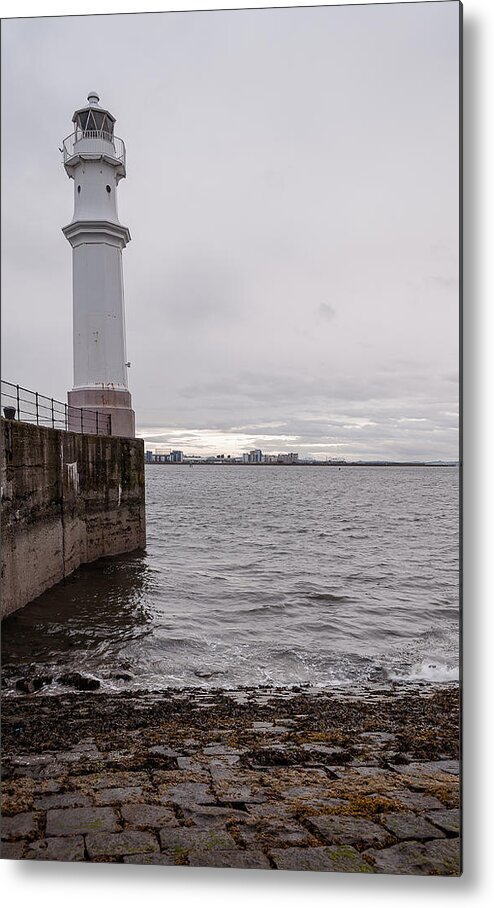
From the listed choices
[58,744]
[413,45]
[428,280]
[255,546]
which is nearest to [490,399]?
[428,280]

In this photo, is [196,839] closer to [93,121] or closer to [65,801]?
[65,801]

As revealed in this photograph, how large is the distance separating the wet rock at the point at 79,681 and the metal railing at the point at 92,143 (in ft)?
10.8

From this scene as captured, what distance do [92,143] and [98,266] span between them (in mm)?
3141

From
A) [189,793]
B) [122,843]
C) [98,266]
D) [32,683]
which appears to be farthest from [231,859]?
[98,266]

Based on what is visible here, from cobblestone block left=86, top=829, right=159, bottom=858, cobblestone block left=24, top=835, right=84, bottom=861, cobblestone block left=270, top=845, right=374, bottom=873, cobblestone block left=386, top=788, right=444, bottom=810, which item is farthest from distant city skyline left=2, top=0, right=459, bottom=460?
cobblestone block left=24, top=835, right=84, bottom=861

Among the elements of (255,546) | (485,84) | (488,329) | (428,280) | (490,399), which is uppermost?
(485,84)

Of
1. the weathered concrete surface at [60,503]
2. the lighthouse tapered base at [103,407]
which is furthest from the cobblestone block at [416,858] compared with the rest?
the lighthouse tapered base at [103,407]

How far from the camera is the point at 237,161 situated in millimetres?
3621

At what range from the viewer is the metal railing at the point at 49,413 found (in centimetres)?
454

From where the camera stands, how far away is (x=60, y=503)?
297 inches

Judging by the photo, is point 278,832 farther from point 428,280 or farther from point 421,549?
point 421,549

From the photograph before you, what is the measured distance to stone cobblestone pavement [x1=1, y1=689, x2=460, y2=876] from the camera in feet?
8.63

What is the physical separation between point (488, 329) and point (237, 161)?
1669mm

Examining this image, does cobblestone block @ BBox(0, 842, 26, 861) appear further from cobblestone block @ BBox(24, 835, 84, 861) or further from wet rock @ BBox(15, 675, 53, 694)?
wet rock @ BBox(15, 675, 53, 694)
